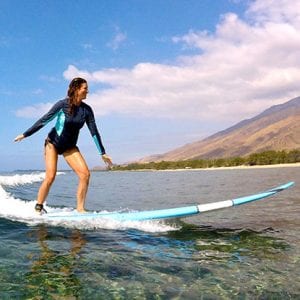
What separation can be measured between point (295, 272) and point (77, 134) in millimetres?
5429

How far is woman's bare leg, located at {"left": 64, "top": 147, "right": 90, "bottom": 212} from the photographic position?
8938mm

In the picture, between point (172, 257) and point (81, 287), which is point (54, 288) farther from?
point (172, 257)

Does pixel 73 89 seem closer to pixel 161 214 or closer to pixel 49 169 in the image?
pixel 49 169

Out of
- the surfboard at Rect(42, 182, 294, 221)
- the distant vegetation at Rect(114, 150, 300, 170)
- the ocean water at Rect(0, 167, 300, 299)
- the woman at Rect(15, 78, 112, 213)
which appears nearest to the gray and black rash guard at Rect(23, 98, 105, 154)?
the woman at Rect(15, 78, 112, 213)

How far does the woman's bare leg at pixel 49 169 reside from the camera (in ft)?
29.2

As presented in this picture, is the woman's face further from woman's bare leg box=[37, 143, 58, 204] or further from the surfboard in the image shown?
the surfboard

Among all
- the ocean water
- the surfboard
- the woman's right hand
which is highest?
the woman's right hand

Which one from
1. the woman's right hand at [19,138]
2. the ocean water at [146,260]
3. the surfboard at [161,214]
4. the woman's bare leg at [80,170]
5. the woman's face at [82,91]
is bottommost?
the ocean water at [146,260]

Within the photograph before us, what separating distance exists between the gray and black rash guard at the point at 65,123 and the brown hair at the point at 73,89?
95 millimetres

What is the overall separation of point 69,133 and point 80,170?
0.86 metres

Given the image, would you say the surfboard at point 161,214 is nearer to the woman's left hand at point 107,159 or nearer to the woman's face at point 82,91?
the woman's left hand at point 107,159

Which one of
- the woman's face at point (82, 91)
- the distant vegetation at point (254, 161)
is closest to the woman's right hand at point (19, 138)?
the woman's face at point (82, 91)

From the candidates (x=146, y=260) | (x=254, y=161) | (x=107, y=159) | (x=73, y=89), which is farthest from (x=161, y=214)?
(x=254, y=161)

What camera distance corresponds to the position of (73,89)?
337 inches
